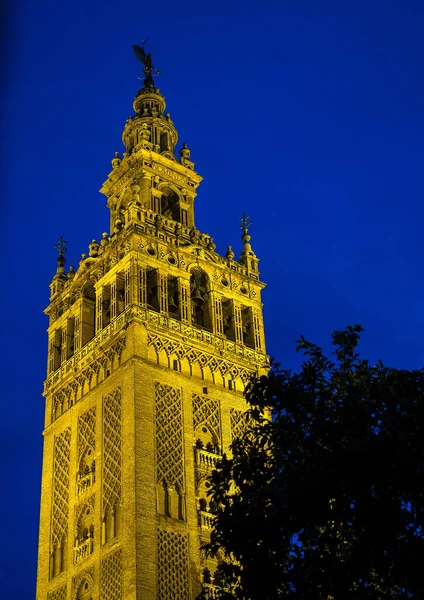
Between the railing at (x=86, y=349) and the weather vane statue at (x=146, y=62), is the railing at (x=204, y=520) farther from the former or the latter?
the weather vane statue at (x=146, y=62)

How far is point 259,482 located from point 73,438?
1900 centimetres

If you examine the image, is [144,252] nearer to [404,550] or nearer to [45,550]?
[45,550]

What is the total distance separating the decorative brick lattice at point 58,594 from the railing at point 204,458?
21.2ft

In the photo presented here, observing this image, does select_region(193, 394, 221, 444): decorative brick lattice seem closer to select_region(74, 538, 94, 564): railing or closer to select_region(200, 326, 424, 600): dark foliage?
select_region(74, 538, 94, 564): railing

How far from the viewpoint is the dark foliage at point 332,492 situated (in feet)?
58.9

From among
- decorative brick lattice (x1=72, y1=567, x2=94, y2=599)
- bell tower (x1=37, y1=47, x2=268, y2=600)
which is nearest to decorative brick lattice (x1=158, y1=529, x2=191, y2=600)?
bell tower (x1=37, y1=47, x2=268, y2=600)

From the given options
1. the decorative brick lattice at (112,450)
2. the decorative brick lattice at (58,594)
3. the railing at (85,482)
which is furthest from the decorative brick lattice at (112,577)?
the railing at (85,482)

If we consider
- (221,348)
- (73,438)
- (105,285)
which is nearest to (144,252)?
(105,285)

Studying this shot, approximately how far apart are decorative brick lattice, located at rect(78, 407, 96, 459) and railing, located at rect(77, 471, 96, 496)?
1.04 m

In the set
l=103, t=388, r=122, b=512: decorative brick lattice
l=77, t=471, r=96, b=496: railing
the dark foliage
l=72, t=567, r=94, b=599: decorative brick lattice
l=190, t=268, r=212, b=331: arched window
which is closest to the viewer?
the dark foliage

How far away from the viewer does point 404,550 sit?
683 inches

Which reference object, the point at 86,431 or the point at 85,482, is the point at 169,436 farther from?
the point at 86,431

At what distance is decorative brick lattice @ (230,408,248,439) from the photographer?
123 feet

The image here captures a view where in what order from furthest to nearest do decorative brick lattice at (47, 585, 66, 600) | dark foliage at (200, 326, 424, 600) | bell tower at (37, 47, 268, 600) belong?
decorative brick lattice at (47, 585, 66, 600) < bell tower at (37, 47, 268, 600) < dark foliage at (200, 326, 424, 600)
